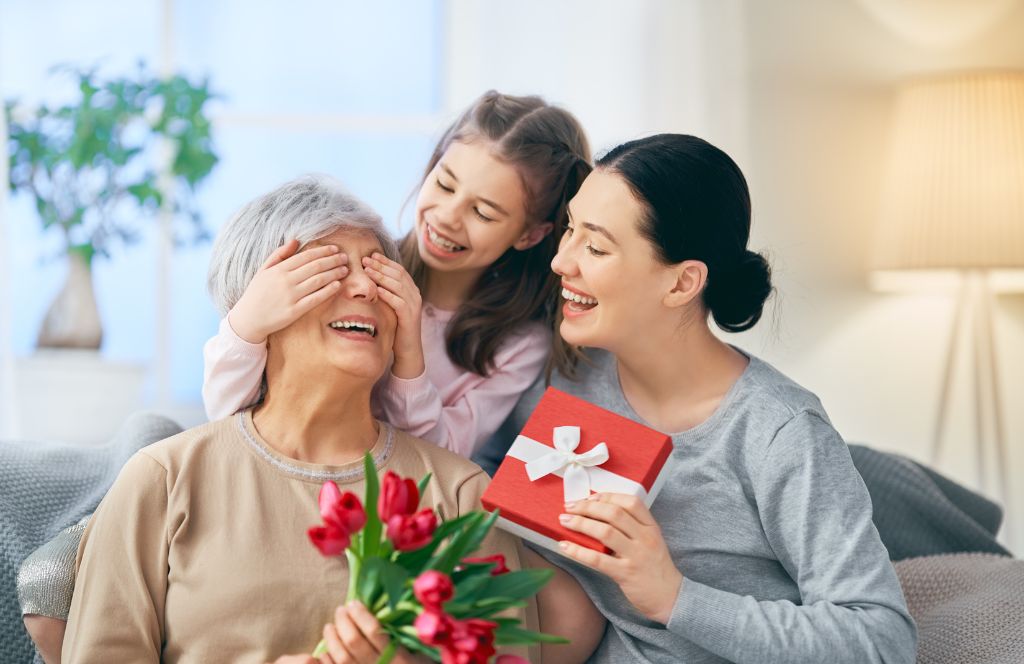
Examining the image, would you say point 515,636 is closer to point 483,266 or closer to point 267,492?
point 267,492

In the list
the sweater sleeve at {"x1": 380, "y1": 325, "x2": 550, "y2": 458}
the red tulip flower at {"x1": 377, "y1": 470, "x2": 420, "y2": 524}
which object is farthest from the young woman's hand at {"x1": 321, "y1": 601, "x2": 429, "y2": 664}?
the sweater sleeve at {"x1": 380, "y1": 325, "x2": 550, "y2": 458}

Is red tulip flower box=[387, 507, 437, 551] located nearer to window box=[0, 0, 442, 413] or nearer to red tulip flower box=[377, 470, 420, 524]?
red tulip flower box=[377, 470, 420, 524]

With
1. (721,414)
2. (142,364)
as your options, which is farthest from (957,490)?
(142,364)

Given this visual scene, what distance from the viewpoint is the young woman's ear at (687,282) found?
1533mm

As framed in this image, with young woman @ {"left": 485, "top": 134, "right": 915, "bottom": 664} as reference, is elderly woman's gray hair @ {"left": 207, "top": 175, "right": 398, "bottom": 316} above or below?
above

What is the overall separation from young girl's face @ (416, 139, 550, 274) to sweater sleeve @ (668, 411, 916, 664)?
616 millimetres

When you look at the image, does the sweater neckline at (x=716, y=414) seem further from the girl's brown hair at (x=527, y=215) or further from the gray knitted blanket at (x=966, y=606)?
the gray knitted blanket at (x=966, y=606)

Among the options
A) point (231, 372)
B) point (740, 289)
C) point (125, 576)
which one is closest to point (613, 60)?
point (740, 289)

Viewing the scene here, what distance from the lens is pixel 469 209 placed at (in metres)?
1.81

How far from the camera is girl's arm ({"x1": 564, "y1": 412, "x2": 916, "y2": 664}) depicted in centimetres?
132

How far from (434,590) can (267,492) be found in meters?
0.44

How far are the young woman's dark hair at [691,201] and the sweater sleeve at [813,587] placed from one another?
0.26m

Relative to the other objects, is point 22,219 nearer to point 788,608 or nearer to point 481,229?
point 481,229

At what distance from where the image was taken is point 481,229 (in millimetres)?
1799
